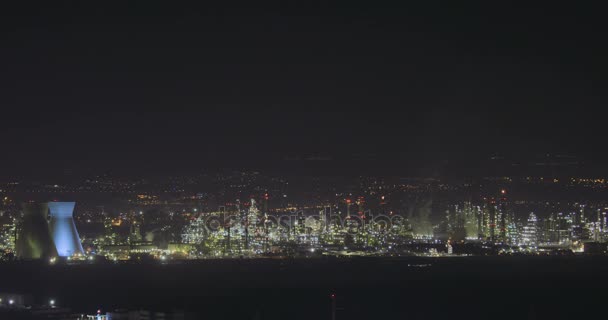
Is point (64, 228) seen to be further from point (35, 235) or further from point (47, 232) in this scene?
point (35, 235)

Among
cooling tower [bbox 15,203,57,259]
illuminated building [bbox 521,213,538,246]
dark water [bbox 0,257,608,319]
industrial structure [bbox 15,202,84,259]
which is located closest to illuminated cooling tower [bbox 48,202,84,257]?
industrial structure [bbox 15,202,84,259]

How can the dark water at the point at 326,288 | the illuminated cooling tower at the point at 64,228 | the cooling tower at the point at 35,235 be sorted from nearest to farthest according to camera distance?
the dark water at the point at 326,288
the cooling tower at the point at 35,235
the illuminated cooling tower at the point at 64,228

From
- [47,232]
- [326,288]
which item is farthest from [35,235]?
[326,288]

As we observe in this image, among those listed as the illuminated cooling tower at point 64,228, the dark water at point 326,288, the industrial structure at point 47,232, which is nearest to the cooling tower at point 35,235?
the industrial structure at point 47,232

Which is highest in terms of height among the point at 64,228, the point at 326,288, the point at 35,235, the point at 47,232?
the point at 64,228

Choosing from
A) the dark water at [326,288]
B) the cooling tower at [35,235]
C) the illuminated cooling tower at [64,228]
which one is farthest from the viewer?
the illuminated cooling tower at [64,228]

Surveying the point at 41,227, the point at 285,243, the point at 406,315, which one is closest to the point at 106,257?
the point at 41,227

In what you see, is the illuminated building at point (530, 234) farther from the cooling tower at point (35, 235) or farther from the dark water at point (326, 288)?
the cooling tower at point (35, 235)
